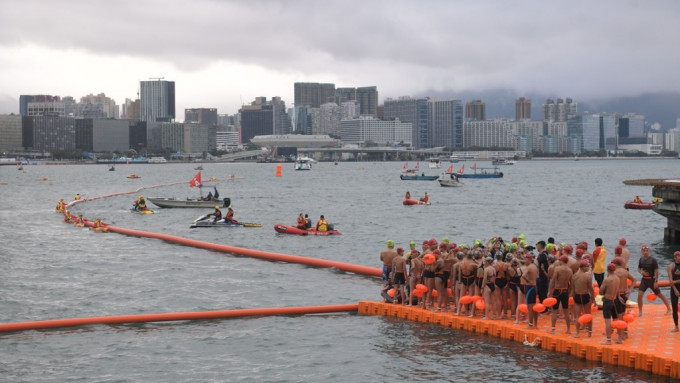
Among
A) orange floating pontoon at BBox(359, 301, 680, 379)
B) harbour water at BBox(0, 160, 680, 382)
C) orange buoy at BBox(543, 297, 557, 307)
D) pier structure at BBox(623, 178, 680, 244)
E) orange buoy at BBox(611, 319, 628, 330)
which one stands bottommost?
harbour water at BBox(0, 160, 680, 382)

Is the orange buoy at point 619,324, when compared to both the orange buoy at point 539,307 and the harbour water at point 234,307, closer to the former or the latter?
the harbour water at point 234,307

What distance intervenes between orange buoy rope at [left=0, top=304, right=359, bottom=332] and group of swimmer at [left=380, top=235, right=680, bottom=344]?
2.52 m

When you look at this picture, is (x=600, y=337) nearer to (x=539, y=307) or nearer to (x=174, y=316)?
(x=539, y=307)

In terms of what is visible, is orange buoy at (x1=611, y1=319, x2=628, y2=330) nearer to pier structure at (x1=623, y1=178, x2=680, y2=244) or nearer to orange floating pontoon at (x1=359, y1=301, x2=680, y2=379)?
orange floating pontoon at (x1=359, y1=301, x2=680, y2=379)

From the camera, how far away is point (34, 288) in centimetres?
3834

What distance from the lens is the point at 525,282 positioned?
976 inches

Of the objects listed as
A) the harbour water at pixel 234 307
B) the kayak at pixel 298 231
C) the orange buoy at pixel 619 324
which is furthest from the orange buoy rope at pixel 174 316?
the kayak at pixel 298 231

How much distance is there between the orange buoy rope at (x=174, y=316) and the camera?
28741 millimetres

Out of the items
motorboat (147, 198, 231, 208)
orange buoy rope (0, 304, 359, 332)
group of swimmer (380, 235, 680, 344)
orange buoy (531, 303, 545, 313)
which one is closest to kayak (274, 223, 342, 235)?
motorboat (147, 198, 231, 208)

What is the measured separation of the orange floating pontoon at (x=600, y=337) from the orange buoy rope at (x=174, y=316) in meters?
3.34

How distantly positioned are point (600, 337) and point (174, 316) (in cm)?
1373

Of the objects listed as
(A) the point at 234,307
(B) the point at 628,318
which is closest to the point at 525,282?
(B) the point at 628,318

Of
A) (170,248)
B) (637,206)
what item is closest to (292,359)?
(170,248)

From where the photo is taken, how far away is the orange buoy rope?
28.7 metres
